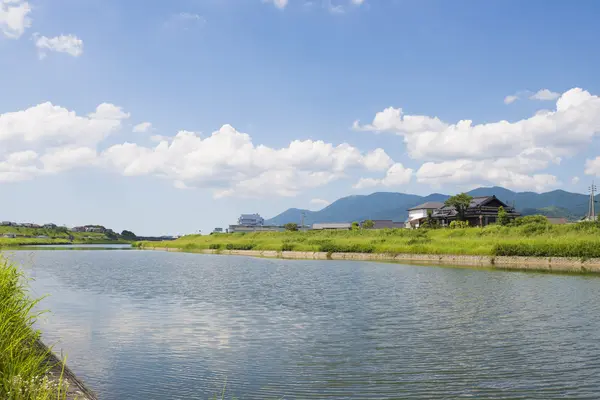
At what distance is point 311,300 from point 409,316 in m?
8.01

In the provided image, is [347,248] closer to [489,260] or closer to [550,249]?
[489,260]

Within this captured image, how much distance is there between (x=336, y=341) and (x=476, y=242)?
51005 millimetres

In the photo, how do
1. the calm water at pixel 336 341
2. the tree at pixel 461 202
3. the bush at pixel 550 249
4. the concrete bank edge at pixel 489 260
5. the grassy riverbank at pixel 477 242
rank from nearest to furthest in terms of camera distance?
the calm water at pixel 336 341, the concrete bank edge at pixel 489 260, the bush at pixel 550 249, the grassy riverbank at pixel 477 242, the tree at pixel 461 202

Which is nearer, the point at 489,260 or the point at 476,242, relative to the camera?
the point at 489,260

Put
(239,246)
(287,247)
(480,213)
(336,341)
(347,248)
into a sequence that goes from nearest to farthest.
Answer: (336,341) → (347,248) → (287,247) → (239,246) → (480,213)

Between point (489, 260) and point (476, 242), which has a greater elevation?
point (476, 242)

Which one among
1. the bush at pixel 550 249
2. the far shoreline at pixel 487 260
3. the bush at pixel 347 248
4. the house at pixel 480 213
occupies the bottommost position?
the far shoreline at pixel 487 260

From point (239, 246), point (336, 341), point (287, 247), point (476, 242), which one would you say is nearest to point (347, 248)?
point (287, 247)

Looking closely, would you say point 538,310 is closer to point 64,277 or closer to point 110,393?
point 110,393

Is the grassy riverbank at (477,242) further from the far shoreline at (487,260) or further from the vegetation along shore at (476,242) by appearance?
the far shoreline at (487,260)

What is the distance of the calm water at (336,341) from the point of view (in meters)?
13.1

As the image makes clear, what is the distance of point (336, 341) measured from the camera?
1844cm

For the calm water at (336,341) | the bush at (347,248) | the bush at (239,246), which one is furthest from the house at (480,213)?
the calm water at (336,341)

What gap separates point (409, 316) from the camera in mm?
23547
